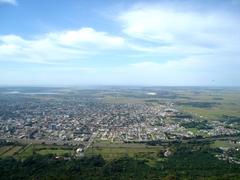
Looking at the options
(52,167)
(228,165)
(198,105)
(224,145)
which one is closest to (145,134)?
(224,145)

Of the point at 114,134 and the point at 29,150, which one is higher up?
the point at 29,150

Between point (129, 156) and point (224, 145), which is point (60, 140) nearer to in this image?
point (129, 156)

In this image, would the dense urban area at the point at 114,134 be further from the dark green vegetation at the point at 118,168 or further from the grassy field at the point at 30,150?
the dark green vegetation at the point at 118,168

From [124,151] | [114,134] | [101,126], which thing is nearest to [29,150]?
[124,151]

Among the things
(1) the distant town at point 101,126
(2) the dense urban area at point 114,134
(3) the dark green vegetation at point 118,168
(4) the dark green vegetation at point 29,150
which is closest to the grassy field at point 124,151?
(2) the dense urban area at point 114,134

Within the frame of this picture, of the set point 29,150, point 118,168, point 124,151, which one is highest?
point 29,150

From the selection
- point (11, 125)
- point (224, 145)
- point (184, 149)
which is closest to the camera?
point (184, 149)

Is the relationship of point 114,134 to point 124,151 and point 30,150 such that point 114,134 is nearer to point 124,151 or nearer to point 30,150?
point 124,151

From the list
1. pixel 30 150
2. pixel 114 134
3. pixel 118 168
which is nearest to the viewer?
pixel 118 168

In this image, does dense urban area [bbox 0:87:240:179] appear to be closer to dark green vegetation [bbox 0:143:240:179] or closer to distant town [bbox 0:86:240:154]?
distant town [bbox 0:86:240:154]

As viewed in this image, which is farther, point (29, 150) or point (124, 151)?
point (124, 151)
